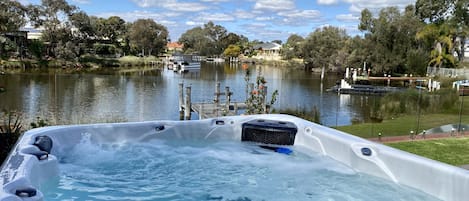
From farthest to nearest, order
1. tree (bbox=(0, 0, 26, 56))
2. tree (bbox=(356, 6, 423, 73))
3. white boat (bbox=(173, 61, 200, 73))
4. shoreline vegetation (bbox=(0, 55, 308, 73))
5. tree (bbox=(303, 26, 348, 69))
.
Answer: tree (bbox=(303, 26, 348, 69)), white boat (bbox=(173, 61, 200, 73)), tree (bbox=(0, 0, 26, 56)), shoreline vegetation (bbox=(0, 55, 308, 73)), tree (bbox=(356, 6, 423, 73))

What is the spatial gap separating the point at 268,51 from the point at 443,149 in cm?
7326

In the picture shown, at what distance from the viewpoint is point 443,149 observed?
18.7 ft

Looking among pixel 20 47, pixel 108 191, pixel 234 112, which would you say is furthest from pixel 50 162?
pixel 20 47

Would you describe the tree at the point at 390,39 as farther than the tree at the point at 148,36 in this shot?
No

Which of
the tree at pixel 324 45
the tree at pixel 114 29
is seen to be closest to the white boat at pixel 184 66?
the tree at pixel 324 45

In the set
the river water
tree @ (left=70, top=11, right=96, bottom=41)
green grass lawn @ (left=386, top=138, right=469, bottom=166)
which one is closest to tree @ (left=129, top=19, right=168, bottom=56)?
tree @ (left=70, top=11, right=96, bottom=41)

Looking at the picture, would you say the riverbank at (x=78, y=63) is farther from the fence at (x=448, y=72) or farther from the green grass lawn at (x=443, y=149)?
the green grass lawn at (x=443, y=149)

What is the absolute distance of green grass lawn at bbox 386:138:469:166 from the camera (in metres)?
5.17

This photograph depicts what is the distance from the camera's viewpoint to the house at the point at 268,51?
230 ft

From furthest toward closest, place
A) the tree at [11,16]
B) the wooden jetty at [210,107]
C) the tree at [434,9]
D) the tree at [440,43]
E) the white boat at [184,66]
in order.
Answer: the white boat at [184,66] < the tree at [11,16] < the tree at [434,9] < the tree at [440,43] < the wooden jetty at [210,107]

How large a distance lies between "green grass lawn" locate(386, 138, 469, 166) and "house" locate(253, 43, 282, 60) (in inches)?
2408

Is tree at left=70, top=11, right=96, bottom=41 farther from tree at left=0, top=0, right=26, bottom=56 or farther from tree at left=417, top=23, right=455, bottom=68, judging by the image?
tree at left=417, top=23, right=455, bottom=68

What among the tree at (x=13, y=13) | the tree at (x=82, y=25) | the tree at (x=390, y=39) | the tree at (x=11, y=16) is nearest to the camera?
the tree at (x=390, y=39)

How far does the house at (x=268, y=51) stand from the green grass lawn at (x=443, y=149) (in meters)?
61.2
